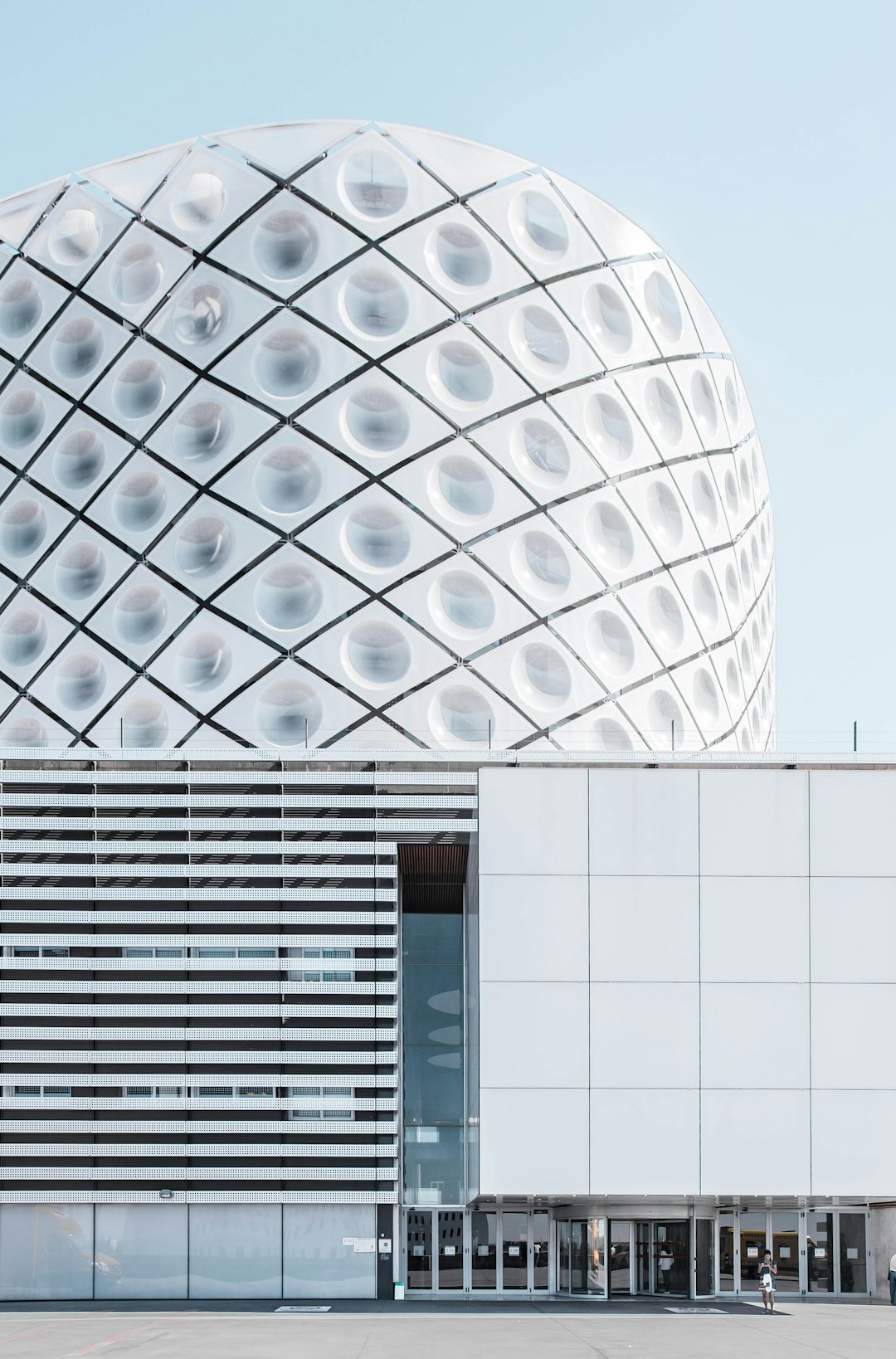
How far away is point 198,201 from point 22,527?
7996 millimetres

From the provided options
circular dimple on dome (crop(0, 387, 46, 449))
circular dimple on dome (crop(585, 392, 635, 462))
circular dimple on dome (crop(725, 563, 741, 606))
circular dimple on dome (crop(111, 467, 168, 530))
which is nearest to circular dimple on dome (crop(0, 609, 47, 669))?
circular dimple on dome (crop(111, 467, 168, 530))

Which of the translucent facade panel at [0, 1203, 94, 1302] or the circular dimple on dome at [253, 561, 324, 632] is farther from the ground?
the circular dimple on dome at [253, 561, 324, 632]

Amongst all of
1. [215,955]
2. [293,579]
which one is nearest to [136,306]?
[293,579]

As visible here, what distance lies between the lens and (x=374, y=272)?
29016 mm

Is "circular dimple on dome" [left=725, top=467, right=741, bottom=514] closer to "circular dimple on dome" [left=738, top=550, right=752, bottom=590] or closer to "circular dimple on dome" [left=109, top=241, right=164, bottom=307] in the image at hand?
"circular dimple on dome" [left=738, top=550, right=752, bottom=590]

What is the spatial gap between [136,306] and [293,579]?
7029mm

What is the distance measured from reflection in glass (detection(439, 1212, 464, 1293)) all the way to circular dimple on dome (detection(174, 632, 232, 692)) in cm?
1120

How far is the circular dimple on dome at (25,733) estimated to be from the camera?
28.5 metres

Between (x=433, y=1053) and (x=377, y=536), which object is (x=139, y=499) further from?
(x=433, y=1053)

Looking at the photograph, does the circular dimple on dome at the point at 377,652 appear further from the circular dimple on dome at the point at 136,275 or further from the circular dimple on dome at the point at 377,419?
the circular dimple on dome at the point at 136,275

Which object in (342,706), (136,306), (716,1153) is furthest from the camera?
(136,306)

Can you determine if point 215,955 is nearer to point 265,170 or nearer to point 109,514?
point 109,514

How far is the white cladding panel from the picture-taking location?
883 inches

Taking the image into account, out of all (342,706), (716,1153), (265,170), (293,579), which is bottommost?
(716,1153)
